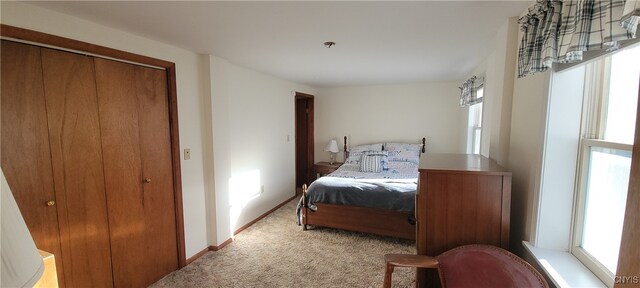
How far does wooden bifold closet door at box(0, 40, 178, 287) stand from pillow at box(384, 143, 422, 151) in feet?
10.7

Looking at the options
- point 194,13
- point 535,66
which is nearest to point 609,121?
point 535,66

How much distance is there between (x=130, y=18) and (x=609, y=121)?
253cm

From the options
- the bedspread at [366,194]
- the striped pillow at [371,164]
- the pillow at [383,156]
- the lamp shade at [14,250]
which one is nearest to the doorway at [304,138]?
the pillow at [383,156]

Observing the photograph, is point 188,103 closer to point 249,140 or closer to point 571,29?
point 249,140

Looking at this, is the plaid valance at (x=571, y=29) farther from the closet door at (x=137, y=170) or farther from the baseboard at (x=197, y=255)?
the baseboard at (x=197, y=255)

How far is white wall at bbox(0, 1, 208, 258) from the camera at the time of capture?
1.79 metres

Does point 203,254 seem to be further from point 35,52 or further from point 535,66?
point 535,66

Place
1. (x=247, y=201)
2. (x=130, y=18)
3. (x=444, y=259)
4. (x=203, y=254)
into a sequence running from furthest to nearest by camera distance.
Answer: (x=247, y=201) < (x=203, y=254) < (x=130, y=18) < (x=444, y=259)

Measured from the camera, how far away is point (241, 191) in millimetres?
3217

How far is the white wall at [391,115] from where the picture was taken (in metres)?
4.29

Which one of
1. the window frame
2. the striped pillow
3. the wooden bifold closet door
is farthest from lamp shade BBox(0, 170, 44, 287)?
the striped pillow

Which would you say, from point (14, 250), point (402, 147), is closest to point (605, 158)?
point (14, 250)

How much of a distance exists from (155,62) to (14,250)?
2.00 metres

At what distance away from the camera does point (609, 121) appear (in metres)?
1.11
